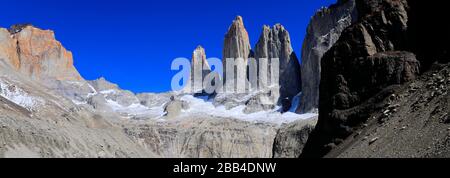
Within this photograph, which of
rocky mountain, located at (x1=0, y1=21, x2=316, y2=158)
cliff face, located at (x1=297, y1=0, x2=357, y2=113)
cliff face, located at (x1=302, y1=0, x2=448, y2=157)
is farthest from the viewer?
cliff face, located at (x1=297, y1=0, x2=357, y2=113)

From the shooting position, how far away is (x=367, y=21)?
41.3 meters

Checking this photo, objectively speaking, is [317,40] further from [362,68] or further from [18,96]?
[362,68]

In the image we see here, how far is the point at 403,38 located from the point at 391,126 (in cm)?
1049

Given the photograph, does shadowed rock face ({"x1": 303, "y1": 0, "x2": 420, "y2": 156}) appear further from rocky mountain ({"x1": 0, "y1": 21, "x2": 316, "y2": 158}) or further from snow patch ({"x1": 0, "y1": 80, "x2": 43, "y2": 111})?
snow patch ({"x1": 0, "y1": 80, "x2": 43, "y2": 111})

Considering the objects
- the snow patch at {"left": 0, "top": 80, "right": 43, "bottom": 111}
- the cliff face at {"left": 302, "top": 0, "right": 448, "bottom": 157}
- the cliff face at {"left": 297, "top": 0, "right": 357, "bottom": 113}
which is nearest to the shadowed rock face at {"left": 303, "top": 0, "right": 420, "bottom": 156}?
the cliff face at {"left": 302, "top": 0, "right": 448, "bottom": 157}

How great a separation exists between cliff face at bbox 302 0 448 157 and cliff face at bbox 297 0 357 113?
119291 millimetres

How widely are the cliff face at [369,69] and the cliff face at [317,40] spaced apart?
391 feet

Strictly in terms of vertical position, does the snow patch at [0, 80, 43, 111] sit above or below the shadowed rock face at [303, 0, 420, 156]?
above

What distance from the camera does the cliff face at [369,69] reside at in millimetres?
35375

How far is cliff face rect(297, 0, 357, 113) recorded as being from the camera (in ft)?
532

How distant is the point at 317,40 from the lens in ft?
569

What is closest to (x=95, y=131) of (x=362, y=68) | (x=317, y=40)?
(x=362, y=68)

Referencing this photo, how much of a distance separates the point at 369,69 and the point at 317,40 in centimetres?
13761
